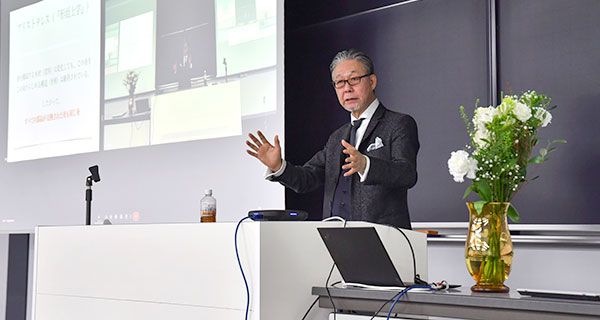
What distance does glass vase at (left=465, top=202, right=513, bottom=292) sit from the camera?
178 cm

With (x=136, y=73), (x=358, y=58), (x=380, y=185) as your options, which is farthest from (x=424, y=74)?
(x=136, y=73)

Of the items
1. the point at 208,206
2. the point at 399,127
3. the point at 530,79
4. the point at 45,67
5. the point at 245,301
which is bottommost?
the point at 245,301

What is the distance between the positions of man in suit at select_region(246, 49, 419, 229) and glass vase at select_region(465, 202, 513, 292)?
598 millimetres

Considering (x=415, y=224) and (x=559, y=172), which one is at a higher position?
(x=559, y=172)

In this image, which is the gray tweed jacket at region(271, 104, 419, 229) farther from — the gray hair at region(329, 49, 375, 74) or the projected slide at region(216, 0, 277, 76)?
the projected slide at region(216, 0, 277, 76)

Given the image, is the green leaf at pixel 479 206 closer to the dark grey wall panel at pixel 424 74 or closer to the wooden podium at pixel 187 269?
the wooden podium at pixel 187 269

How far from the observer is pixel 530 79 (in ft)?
10.5

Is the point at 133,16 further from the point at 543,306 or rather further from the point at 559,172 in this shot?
the point at 543,306

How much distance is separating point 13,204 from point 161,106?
1.45m

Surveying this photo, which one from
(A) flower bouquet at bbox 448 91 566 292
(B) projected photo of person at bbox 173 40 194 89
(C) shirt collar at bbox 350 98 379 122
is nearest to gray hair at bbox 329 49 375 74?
(C) shirt collar at bbox 350 98 379 122

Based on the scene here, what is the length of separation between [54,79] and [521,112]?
3.38 meters

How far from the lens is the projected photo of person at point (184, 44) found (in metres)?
3.78

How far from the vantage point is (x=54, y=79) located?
4.51m

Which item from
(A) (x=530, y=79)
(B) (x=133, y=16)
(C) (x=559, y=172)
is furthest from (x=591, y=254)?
(B) (x=133, y=16)
